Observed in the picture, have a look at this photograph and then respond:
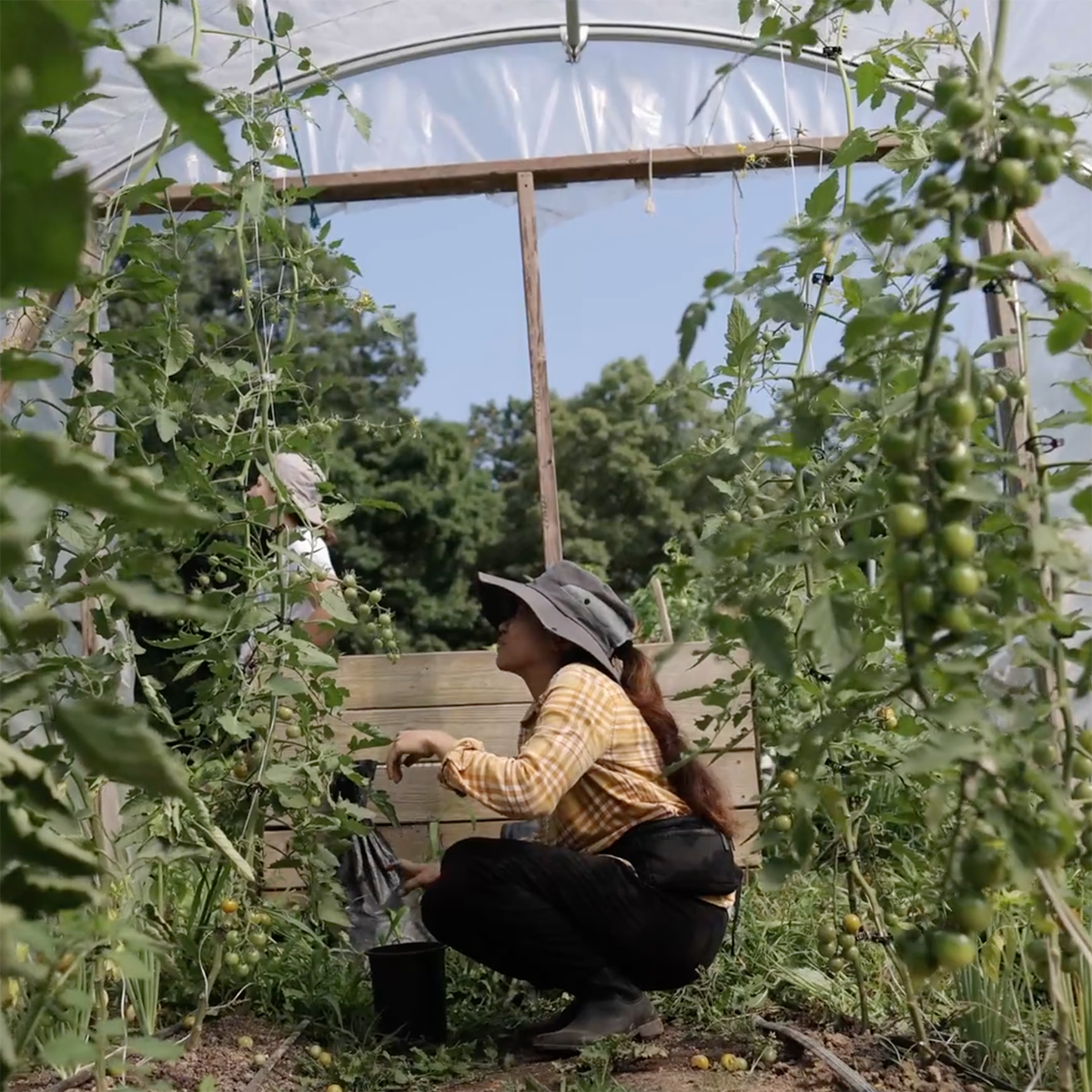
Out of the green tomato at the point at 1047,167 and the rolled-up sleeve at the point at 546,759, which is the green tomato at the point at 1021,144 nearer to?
the green tomato at the point at 1047,167

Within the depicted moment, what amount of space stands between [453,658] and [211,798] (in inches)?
46.8

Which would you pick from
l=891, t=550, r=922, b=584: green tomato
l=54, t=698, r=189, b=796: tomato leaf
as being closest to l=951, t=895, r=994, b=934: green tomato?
l=891, t=550, r=922, b=584: green tomato

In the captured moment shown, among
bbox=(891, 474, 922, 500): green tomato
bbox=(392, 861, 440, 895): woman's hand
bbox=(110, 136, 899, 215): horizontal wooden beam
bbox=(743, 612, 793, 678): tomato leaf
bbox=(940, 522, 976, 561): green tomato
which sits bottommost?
bbox=(392, 861, 440, 895): woman's hand

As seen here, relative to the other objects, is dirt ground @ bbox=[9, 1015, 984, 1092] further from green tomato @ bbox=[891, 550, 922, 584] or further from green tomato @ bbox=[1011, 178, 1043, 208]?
green tomato @ bbox=[1011, 178, 1043, 208]

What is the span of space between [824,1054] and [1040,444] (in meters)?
1.22

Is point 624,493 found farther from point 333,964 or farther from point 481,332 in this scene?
point 333,964

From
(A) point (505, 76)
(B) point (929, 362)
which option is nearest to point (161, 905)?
(B) point (929, 362)

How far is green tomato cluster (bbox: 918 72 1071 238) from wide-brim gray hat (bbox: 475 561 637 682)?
161 centimetres

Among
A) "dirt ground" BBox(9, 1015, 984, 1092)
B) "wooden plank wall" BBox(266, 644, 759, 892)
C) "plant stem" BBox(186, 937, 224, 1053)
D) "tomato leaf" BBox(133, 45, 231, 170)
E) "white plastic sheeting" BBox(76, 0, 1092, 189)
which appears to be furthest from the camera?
"white plastic sheeting" BBox(76, 0, 1092, 189)

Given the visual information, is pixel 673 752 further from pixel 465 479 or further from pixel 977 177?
pixel 465 479

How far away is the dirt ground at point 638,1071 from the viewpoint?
1927 mm

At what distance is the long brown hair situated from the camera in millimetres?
2508

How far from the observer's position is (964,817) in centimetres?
110

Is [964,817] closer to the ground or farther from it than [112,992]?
farther from it
